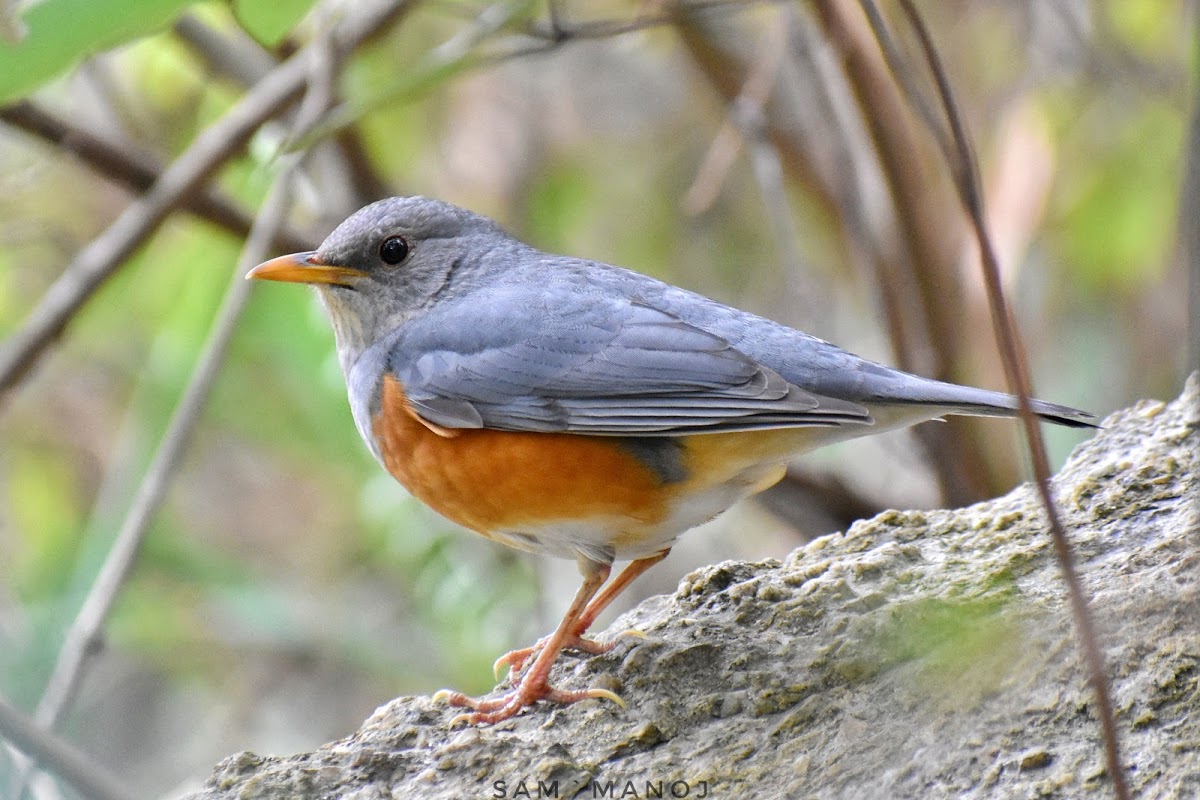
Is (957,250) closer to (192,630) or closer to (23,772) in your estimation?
(192,630)

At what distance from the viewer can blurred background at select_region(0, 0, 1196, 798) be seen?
550 centimetres

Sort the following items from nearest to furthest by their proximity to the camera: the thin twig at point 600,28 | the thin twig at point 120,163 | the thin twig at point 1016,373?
1. the thin twig at point 1016,373
2. the thin twig at point 600,28
3. the thin twig at point 120,163

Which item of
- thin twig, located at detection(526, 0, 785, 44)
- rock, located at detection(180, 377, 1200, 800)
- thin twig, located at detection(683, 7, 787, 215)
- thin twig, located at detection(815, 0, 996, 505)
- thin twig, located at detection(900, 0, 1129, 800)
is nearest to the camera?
thin twig, located at detection(900, 0, 1129, 800)

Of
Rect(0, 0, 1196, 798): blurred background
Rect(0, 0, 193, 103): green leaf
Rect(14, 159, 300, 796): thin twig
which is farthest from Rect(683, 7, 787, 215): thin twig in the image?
Rect(0, 0, 193, 103): green leaf

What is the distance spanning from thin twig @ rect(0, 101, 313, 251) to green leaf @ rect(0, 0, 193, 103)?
86.0 inches

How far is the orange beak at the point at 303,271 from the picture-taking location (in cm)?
395

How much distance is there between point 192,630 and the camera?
7.04m

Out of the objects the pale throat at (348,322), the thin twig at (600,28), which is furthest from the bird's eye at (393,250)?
the thin twig at (600,28)

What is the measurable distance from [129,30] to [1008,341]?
1.95 meters

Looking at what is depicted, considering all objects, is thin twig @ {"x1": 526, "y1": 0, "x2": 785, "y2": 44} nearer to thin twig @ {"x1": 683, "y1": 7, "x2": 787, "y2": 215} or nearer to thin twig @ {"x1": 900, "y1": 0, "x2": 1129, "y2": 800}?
thin twig @ {"x1": 683, "y1": 7, "x2": 787, "y2": 215}

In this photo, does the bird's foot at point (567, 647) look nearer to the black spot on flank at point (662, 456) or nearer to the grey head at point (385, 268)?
the black spot on flank at point (662, 456)

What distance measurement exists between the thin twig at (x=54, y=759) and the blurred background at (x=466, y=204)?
134cm

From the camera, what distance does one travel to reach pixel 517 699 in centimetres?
325

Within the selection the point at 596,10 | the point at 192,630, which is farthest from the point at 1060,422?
→ the point at 596,10
